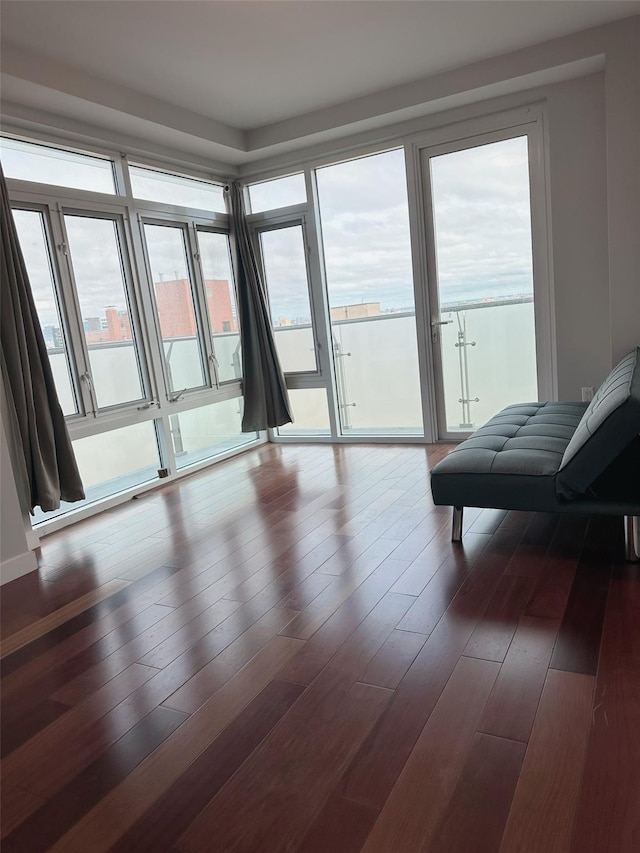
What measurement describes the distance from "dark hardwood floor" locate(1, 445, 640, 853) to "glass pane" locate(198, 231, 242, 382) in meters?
2.46

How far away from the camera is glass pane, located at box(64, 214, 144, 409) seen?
4.02 meters

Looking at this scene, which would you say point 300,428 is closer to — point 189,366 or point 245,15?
point 189,366

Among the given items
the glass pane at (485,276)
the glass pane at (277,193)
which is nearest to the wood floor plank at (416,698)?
the glass pane at (485,276)

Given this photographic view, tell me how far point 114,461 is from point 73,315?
108 centimetres

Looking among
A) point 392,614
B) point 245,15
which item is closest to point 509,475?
point 392,614

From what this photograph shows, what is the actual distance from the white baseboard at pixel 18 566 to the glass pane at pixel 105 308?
130cm

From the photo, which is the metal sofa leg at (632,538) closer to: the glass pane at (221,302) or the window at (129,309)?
the window at (129,309)

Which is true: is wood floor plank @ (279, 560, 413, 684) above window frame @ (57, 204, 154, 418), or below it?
below

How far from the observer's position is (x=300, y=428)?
19.1 feet

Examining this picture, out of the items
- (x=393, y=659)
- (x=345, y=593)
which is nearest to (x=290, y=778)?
(x=393, y=659)

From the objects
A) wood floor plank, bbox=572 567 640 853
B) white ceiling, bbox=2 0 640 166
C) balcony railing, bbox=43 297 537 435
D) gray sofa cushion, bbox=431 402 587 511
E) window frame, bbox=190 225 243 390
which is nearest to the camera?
wood floor plank, bbox=572 567 640 853

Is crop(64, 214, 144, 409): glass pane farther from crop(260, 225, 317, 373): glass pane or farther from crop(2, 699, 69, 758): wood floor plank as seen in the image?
crop(2, 699, 69, 758): wood floor plank

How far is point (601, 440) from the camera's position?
2283mm

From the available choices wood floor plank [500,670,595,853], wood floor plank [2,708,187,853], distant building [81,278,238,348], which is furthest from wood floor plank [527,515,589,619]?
distant building [81,278,238,348]
